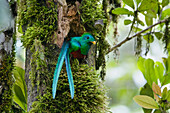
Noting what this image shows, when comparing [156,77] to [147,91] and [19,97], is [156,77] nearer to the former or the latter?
[147,91]

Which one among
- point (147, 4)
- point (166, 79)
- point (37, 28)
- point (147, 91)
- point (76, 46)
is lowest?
point (147, 91)

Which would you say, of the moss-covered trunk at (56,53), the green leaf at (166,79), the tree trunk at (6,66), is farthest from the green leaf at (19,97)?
the green leaf at (166,79)

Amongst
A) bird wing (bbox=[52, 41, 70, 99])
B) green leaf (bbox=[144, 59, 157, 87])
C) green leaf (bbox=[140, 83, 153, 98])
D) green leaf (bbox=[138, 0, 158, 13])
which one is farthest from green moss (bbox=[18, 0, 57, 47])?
green leaf (bbox=[140, 83, 153, 98])

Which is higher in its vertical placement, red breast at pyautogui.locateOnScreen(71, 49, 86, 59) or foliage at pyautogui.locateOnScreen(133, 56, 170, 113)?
red breast at pyautogui.locateOnScreen(71, 49, 86, 59)

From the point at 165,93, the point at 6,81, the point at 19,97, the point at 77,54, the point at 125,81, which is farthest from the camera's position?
the point at 125,81

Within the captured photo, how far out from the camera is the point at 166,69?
5.44 feet

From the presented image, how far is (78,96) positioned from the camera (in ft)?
3.69

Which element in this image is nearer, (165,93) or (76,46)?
(76,46)

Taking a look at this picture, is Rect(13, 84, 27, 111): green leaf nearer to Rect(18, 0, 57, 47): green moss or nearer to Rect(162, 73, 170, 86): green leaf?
Rect(18, 0, 57, 47): green moss

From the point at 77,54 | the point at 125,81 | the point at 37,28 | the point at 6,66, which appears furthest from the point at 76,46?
the point at 125,81

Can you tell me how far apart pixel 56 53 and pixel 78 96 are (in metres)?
0.29

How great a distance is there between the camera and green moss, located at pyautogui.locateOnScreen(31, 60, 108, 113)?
1095mm

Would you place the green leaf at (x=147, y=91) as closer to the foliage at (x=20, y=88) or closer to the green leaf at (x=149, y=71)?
the green leaf at (x=149, y=71)

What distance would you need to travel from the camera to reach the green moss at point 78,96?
109 centimetres
